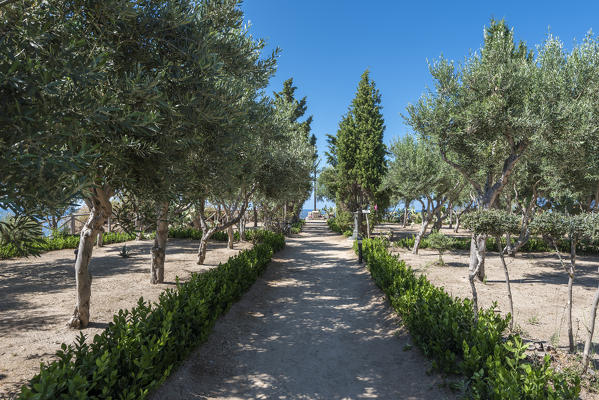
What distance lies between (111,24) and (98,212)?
14.0 ft

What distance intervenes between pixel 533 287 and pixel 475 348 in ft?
32.6

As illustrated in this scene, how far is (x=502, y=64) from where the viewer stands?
1020cm

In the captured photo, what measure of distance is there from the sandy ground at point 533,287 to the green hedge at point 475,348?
1.47 metres

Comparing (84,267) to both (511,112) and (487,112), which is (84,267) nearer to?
(487,112)

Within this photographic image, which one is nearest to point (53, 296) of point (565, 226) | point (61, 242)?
point (61, 242)

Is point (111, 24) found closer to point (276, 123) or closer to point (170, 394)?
point (170, 394)

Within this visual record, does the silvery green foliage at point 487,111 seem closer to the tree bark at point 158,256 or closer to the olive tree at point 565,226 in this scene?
the olive tree at point 565,226

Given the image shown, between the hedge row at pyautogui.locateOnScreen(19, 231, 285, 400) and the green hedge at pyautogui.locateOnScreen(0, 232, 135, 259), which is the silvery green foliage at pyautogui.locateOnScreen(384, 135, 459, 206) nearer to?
the hedge row at pyautogui.locateOnScreen(19, 231, 285, 400)

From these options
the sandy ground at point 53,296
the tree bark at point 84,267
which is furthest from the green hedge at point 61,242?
the tree bark at point 84,267

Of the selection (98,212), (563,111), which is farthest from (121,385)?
(563,111)

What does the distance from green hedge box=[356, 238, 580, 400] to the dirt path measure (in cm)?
54

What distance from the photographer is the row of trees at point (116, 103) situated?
3335 millimetres

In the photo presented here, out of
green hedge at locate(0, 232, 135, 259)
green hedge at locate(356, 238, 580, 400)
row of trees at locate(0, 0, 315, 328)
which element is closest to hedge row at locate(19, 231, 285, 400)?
row of trees at locate(0, 0, 315, 328)

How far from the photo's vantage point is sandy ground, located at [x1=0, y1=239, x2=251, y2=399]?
585 centimetres
